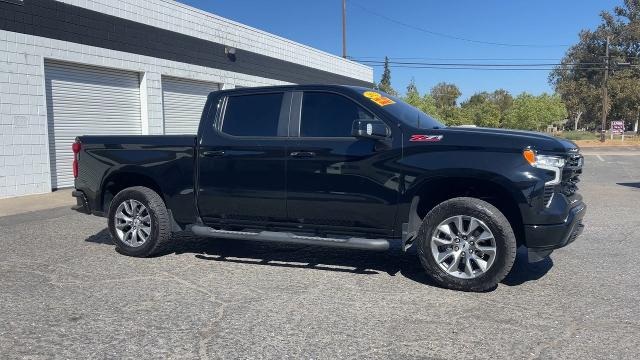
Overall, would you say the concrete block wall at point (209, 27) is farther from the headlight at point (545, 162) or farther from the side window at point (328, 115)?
the headlight at point (545, 162)

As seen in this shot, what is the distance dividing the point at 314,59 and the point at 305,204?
20197 millimetres

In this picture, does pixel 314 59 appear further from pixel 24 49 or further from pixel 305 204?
pixel 305 204

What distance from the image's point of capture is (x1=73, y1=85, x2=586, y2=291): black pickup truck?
15.9 ft

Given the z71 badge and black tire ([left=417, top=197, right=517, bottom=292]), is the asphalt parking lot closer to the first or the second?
black tire ([left=417, top=197, right=517, bottom=292])

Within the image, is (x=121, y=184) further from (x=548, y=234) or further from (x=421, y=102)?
(x=421, y=102)

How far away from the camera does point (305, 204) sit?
18.1ft

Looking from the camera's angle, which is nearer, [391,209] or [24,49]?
[391,209]

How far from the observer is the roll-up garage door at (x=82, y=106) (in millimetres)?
12844

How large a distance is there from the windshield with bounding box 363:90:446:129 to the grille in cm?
135

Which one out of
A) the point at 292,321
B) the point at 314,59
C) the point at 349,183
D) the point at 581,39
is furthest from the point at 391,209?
the point at 581,39

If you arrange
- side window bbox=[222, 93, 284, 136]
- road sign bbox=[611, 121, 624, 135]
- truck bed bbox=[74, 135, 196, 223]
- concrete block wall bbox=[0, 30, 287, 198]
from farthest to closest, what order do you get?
road sign bbox=[611, 121, 624, 135] < concrete block wall bbox=[0, 30, 287, 198] < truck bed bbox=[74, 135, 196, 223] < side window bbox=[222, 93, 284, 136]

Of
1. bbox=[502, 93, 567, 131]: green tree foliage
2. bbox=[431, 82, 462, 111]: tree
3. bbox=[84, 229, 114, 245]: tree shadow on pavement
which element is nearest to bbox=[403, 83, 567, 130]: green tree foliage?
bbox=[502, 93, 567, 131]: green tree foliage

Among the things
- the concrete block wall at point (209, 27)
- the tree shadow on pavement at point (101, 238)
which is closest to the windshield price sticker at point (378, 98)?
the tree shadow on pavement at point (101, 238)

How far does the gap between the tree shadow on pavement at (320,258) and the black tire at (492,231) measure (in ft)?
1.12
